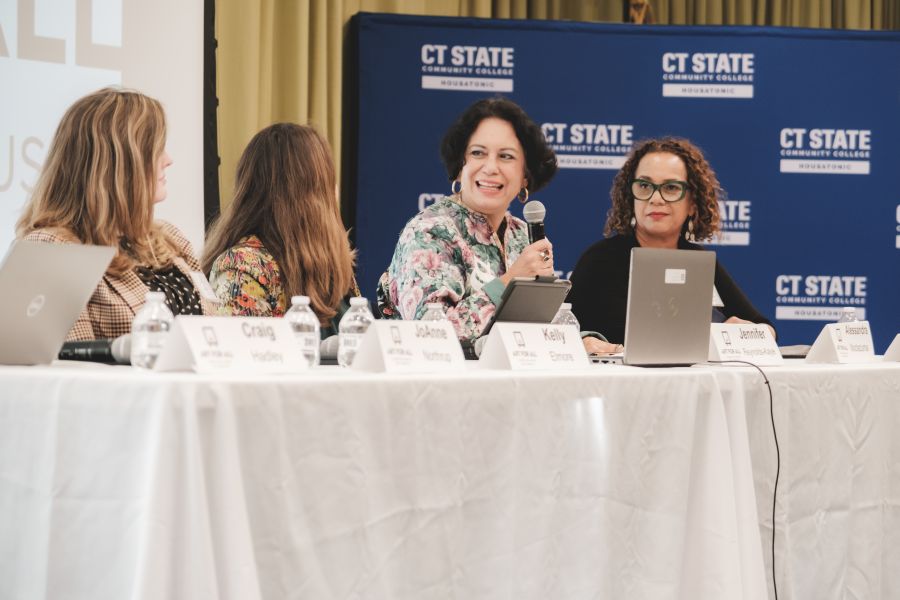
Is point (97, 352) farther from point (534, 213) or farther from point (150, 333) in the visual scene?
point (534, 213)

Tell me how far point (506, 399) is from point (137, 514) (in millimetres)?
560

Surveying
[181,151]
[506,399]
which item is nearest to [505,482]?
[506,399]

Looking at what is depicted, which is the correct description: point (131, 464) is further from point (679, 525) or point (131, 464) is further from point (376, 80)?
point (376, 80)

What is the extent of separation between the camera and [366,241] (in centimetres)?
434

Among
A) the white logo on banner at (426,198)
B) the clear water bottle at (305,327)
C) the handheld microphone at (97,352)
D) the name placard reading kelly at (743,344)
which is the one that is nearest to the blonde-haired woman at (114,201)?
the handheld microphone at (97,352)

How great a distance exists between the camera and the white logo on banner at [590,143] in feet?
14.7

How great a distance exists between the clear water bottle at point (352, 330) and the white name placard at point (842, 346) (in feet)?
3.22

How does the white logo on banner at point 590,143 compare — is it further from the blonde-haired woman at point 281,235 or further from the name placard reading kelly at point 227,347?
Result: the name placard reading kelly at point 227,347

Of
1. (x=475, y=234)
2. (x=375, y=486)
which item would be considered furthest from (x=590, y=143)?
(x=375, y=486)

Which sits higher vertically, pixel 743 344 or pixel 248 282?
pixel 248 282

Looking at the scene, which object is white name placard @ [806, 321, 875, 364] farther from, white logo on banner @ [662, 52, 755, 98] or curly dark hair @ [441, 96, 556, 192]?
white logo on banner @ [662, 52, 755, 98]

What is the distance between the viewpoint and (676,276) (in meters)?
2.02

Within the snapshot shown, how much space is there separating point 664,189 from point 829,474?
1.38 m

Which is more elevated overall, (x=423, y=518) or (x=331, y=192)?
(x=331, y=192)
